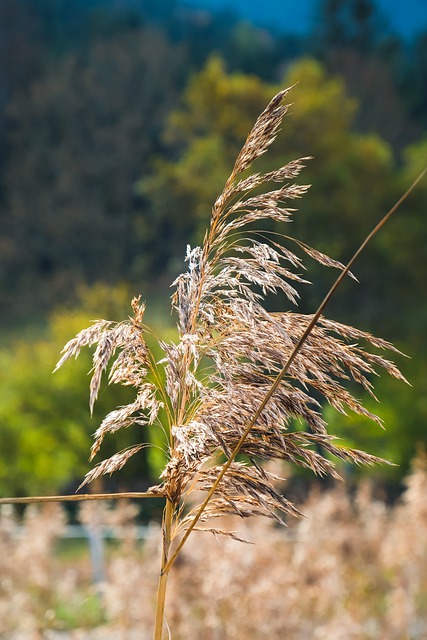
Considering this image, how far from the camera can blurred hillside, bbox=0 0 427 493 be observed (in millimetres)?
14750

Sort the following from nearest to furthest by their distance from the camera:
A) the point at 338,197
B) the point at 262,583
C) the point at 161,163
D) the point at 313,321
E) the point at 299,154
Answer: the point at 313,321 < the point at 262,583 < the point at 338,197 < the point at 299,154 < the point at 161,163

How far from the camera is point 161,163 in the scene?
2397 cm

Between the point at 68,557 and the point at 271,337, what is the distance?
401 inches

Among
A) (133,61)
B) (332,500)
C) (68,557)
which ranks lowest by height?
(68,557)

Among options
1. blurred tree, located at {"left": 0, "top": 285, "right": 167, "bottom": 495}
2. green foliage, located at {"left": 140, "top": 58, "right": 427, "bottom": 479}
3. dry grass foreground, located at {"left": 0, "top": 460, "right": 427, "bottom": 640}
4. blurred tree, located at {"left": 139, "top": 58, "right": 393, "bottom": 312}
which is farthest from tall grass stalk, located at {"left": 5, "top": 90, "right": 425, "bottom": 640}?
blurred tree, located at {"left": 139, "top": 58, "right": 393, "bottom": 312}

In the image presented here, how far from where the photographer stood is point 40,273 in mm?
30250

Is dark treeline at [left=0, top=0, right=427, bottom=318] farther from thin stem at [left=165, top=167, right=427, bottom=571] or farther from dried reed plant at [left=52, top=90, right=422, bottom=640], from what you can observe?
thin stem at [left=165, top=167, right=427, bottom=571]

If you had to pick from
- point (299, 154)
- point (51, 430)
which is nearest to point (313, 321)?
point (51, 430)

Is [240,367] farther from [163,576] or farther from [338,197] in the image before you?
[338,197]

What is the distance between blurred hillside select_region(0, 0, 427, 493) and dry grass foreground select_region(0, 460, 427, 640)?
23.5 ft

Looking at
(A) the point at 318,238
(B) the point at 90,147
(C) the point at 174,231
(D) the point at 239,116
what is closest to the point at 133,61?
(B) the point at 90,147

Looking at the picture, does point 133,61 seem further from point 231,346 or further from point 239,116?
point 231,346

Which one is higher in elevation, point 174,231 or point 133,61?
point 133,61

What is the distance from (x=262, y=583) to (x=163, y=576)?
3.54 metres
